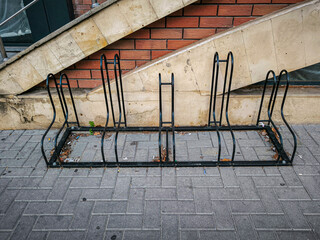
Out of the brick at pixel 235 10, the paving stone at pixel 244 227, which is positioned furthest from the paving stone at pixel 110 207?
the brick at pixel 235 10

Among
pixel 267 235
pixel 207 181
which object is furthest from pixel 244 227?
pixel 207 181

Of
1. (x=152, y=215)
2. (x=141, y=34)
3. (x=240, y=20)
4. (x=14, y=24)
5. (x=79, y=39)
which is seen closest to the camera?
(x=152, y=215)

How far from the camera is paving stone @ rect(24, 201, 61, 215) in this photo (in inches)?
104

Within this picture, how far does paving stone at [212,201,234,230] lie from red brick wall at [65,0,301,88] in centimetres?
227

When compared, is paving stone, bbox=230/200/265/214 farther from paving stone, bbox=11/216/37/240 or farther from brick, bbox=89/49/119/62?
brick, bbox=89/49/119/62

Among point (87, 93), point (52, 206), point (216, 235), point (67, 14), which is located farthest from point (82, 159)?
point (67, 14)

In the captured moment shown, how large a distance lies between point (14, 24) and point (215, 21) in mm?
3914

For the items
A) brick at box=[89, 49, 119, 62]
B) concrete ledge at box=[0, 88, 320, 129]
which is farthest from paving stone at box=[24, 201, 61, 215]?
brick at box=[89, 49, 119, 62]

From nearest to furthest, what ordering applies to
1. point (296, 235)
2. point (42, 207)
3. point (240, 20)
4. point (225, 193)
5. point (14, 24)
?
point (296, 235), point (42, 207), point (225, 193), point (240, 20), point (14, 24)

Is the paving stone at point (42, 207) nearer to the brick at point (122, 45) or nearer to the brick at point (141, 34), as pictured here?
the brick at point (122, 45)

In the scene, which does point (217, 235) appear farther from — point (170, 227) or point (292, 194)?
point (292, 194)

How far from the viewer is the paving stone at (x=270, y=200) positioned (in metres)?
2.60

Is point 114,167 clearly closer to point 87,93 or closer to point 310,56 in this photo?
point 87,93

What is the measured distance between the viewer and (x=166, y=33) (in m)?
3.46
